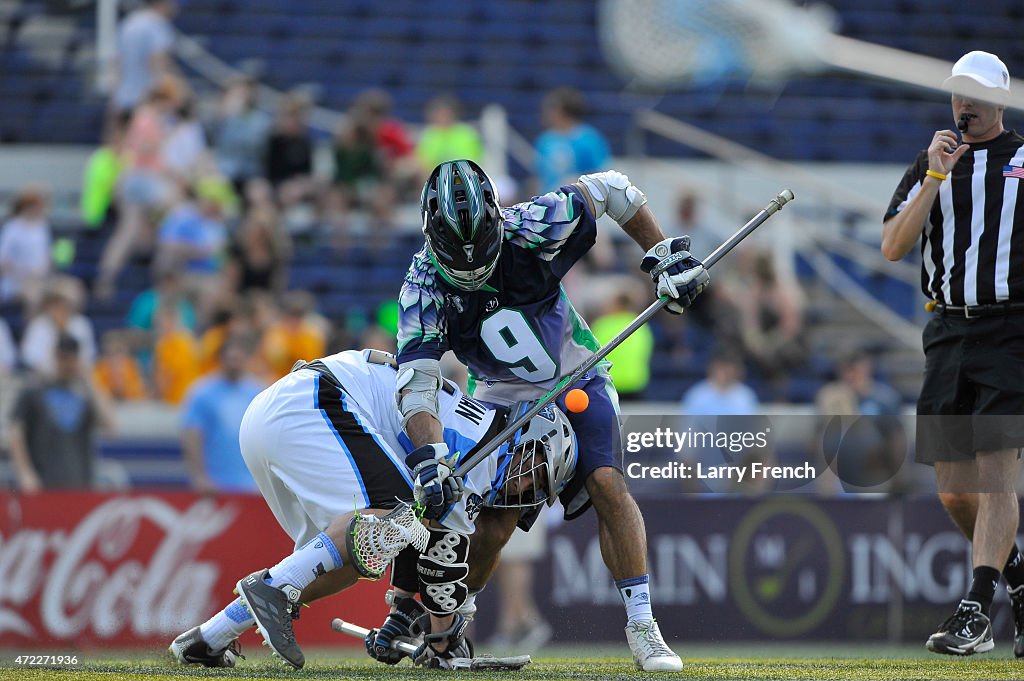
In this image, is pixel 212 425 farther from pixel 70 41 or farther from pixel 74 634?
pixel 70 41

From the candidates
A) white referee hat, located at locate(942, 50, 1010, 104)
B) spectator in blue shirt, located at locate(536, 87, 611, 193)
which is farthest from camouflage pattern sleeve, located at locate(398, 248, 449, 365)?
spectator in blue shirt, located at locate(536, 87, 611, 193)

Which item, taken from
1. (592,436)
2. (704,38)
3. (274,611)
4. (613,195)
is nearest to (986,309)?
(613,195)

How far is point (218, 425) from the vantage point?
8.85 metres

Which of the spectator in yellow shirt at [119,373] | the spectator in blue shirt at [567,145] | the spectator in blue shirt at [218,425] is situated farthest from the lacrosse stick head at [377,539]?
the spectator in blue shirt at [567,145]

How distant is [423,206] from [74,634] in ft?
12.2

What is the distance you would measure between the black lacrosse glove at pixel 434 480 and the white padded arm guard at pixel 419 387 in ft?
0.50

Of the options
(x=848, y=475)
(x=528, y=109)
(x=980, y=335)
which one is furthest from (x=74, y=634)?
(x=528, y=109)

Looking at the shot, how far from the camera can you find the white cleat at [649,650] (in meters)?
5.04

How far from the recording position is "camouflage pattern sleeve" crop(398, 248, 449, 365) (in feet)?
17.1

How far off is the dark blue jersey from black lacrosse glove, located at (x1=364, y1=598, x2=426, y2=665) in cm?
90

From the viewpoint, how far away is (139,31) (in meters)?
12.2

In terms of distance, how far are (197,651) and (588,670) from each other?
52.3 inches

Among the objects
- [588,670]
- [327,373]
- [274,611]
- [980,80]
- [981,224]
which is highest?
[980,80]

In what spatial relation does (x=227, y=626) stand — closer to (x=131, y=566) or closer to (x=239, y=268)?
(x=131, y=566)
